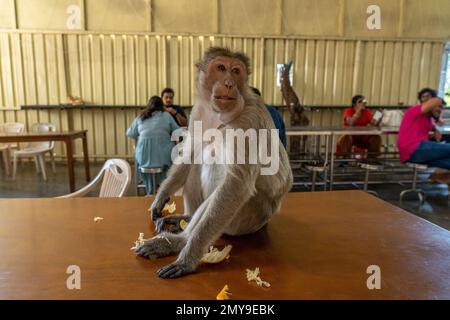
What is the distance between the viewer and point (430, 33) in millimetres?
8469

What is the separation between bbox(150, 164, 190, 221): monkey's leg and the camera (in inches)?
66.9

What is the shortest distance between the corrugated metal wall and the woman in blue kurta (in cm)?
310

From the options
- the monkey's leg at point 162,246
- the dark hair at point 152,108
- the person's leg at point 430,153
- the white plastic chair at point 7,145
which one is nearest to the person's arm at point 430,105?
the person's leg at point 430,153

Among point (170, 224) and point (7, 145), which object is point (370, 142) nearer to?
point (170, 224)

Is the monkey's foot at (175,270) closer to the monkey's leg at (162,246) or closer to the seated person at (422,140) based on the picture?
the monkey's leg at (162,246)

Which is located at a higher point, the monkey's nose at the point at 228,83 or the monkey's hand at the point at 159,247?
the monkey's nose at the point at 228,83

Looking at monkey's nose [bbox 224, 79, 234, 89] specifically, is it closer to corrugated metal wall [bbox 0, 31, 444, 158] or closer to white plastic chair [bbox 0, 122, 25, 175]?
corrugated metal wall [bbox 0, 31, 444, 158]

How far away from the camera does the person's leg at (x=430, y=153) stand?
4490 mm

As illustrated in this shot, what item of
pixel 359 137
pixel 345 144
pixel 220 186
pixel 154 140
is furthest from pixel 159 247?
pixel 359 137

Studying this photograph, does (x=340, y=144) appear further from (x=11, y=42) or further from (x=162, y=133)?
(x=11, y=42)

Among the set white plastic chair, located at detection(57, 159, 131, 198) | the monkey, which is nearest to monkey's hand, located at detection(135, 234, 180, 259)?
the monkey

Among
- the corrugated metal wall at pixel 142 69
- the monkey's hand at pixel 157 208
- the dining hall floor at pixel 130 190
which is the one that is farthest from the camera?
the corrugated metal wall at pixel 142 69
